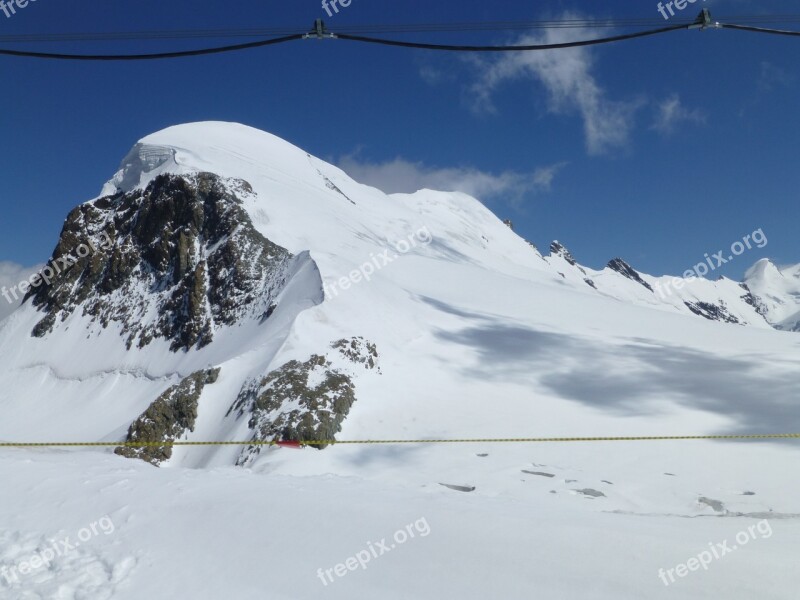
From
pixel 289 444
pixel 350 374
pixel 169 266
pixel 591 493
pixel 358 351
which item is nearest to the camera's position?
pixel 591 493

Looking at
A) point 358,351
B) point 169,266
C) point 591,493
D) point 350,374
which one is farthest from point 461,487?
point 169,266

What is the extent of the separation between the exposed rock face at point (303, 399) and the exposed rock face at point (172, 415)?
1831 mm

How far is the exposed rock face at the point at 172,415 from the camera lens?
1966 cm

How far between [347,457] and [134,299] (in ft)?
85.3

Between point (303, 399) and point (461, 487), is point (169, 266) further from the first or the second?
point (461, 487)

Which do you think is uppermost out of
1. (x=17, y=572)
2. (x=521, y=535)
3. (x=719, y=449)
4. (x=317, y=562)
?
(x=719, y=449)

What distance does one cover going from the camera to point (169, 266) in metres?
35.7

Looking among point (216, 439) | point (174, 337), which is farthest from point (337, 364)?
point (174, 337)

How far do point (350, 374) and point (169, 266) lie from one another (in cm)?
2118

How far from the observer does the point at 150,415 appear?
20.2m

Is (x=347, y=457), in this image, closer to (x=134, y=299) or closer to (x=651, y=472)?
(x=651, y=472)

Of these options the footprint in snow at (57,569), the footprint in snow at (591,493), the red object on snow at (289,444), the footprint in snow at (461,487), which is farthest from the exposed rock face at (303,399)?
the footprint in snow at (57,569)

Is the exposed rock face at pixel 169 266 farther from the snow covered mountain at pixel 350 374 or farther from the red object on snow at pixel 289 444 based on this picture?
the red object on snow at pixel 289 444

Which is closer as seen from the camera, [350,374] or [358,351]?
[350,374]
